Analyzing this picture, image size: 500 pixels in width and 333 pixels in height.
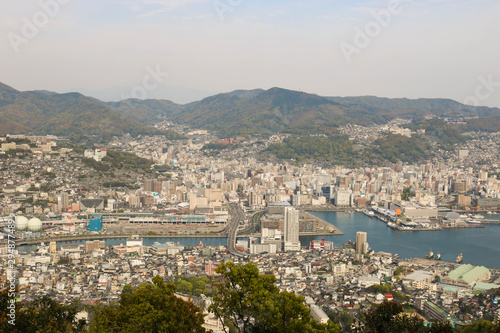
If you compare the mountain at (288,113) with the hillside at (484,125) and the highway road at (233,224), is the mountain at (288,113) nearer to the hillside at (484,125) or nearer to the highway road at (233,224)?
the hillside at (484,125)

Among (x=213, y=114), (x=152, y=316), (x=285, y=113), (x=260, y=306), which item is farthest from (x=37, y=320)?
(x=213, y=114)

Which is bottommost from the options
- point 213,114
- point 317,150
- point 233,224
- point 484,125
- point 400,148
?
point 233,224

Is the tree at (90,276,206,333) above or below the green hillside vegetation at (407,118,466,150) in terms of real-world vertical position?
below

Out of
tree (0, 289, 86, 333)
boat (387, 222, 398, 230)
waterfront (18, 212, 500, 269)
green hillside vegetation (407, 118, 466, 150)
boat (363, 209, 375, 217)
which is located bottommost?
waterfront (18, 212, 500, 269)

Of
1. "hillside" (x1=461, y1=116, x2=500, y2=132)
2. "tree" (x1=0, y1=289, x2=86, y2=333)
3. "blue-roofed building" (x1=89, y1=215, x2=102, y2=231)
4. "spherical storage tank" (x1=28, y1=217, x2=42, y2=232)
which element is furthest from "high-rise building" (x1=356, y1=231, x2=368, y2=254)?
"hillside" (x1=461, y1=116, x2=500, y2=132)

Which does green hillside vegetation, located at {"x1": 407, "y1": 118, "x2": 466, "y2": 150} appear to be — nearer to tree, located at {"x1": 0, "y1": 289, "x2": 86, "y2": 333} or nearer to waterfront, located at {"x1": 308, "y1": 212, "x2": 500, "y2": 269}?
waterfront, located at {"x1": 308, "y1": 212, "x2": 500, "y2": 269}

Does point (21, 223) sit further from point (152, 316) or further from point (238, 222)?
point (152, 316)

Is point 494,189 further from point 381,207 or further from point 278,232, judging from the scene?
point 278,232
